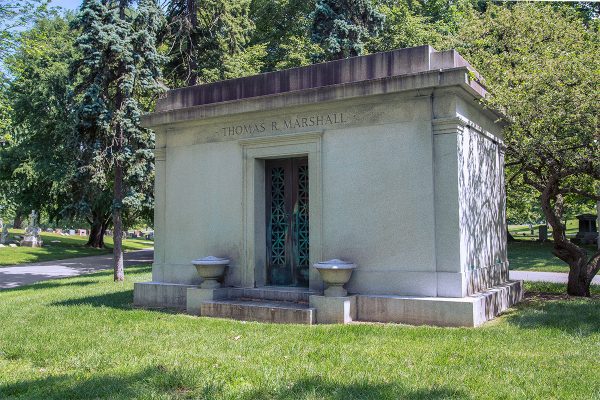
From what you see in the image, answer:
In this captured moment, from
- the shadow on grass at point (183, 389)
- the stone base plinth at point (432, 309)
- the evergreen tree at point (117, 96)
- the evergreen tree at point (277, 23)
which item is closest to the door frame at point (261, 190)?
the stone base plinth at point (432, 309)

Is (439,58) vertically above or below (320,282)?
above

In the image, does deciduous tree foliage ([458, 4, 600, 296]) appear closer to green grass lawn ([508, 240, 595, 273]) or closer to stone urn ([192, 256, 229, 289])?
stone urn ([192, 256, 229, 289])

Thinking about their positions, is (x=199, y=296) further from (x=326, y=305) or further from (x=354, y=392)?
(x=354, y=392)

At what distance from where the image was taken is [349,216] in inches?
348

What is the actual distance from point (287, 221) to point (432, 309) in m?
3.35

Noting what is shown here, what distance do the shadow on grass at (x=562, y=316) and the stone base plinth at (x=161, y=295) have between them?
590cm

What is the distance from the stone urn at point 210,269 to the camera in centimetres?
952

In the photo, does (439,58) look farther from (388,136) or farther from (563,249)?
(563,249)

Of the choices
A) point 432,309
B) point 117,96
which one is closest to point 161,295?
point 432,309

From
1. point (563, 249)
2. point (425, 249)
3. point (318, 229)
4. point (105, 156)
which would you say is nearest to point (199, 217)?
point (318, 229)

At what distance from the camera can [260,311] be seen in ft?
28.5

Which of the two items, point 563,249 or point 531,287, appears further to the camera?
point 531,287

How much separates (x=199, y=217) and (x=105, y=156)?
6.70 metres

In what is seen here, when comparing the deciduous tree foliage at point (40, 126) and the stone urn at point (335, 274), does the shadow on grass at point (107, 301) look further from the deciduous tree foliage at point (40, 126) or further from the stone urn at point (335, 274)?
the deciduous tree foliage at point (40, 126)
